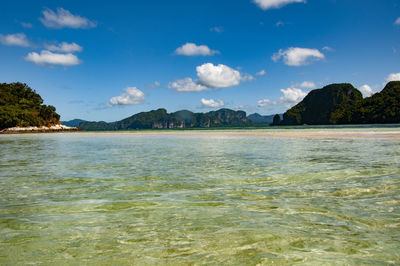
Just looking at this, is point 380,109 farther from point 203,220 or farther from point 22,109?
point 22,109

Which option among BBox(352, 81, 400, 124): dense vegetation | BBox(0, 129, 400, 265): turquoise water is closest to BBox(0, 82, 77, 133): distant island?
BBox(0, 129, 400, 265): turquoise water

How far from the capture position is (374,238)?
3.94 metres

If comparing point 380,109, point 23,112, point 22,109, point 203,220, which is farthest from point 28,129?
point 380,109

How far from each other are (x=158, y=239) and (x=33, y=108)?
17210 centimetres

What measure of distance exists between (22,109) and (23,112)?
12.8m

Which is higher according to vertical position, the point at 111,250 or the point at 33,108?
the point at 33,108

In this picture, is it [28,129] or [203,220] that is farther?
[28,129]

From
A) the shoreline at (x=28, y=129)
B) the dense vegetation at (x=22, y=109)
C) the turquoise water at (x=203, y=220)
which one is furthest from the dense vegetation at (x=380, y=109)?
the dense vegetation at (x=22, y=109)

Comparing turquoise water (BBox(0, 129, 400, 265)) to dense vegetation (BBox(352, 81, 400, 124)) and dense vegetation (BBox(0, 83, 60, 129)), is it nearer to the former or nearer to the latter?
dense vegetation (BBox(0, 83, 60, 129))

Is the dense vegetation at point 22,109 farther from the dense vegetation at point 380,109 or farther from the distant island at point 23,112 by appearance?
the dense vegetation at point 380,109

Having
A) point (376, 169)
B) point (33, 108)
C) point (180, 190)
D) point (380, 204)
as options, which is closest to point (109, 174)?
point (180, 190)

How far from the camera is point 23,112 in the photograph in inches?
5039

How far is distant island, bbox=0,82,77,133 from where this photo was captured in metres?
120

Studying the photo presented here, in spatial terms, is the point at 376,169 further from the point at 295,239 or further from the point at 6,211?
the point at 6,211
